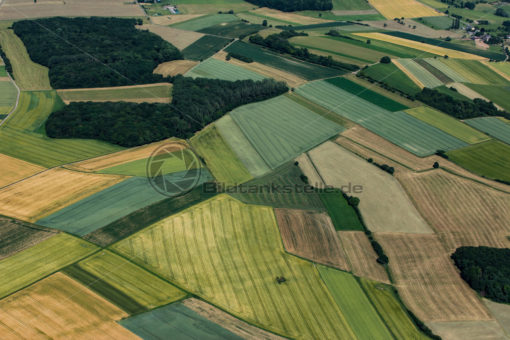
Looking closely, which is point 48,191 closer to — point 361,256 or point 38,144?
point 38,144

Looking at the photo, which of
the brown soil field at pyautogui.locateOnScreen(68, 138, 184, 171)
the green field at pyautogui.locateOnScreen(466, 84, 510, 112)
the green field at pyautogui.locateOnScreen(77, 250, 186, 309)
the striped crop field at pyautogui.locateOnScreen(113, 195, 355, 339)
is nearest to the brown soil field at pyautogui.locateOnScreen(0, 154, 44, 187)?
the brown soil field at pyautogui.locateOnScreen(68, 138, 184, 171)

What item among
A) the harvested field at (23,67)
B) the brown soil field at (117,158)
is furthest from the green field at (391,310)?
the harvested field at (23,67)

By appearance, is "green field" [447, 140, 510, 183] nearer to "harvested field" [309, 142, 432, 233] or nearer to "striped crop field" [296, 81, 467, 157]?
"striped crop field" [296, 81, 467, 157]

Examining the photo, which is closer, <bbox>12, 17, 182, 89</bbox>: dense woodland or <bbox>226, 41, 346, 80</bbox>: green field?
<bbox>12, 17, 182, 89</bbox>: dense woodland

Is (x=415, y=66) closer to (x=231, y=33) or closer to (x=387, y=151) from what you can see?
(x=387, y=151)

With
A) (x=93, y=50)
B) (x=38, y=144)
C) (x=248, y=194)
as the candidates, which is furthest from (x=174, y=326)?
(x=93, y=50)
